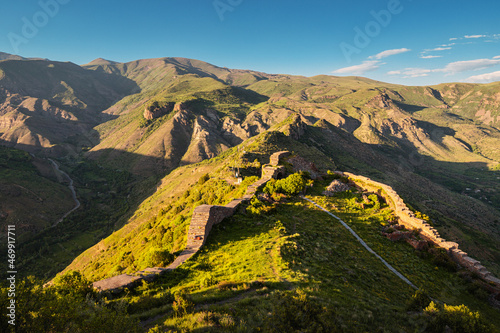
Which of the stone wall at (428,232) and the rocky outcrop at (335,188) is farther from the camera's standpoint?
the rocky outcrop at (335,188)

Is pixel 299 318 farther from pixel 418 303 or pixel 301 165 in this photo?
pixel 301 165

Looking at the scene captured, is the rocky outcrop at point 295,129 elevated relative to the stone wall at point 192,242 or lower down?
elevated

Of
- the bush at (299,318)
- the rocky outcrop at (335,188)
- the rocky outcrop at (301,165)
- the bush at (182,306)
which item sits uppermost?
the rocky outcrop at (301,165)

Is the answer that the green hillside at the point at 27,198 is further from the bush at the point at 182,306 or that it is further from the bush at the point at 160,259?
the bush at the point at 182,306

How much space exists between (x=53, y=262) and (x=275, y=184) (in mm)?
93925

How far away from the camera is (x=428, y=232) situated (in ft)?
62.5

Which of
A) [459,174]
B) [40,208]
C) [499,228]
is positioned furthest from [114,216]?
[459,174]

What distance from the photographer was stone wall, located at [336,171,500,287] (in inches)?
610

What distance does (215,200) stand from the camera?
79.8 feet

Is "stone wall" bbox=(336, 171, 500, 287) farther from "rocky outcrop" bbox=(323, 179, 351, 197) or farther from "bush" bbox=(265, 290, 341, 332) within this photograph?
"bush" bbox=(265, 290, 341, 332)

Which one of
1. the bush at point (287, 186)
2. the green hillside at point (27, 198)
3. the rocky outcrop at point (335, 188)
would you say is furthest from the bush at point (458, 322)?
the green hillside at point (27, 198)

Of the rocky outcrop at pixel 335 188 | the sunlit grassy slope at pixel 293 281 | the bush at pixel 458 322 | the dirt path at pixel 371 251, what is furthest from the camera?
the rocky outcrop at pixel 335 188

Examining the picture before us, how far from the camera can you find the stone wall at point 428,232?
15490 millimetres

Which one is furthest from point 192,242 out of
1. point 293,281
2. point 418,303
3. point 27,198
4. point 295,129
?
point 27,198
